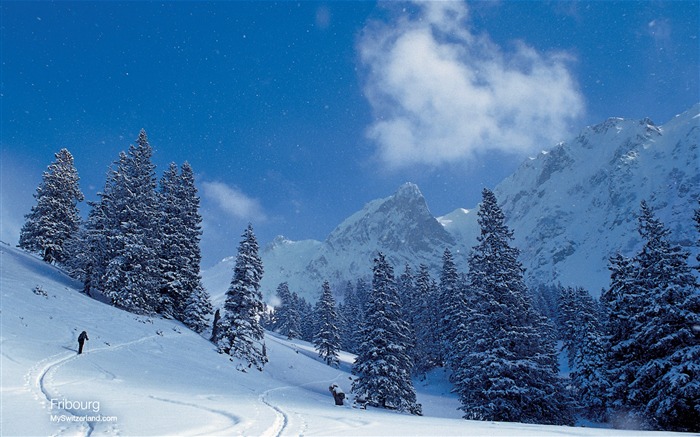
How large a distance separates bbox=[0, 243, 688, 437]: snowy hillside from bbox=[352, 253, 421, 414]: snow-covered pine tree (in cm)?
611

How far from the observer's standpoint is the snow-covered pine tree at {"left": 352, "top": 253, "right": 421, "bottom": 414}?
24.8m

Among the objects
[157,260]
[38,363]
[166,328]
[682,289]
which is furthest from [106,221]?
[682,289]

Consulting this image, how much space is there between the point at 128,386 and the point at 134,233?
21.0 m

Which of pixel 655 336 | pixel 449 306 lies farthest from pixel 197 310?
pixel 655 336

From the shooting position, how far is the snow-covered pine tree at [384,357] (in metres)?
24.8

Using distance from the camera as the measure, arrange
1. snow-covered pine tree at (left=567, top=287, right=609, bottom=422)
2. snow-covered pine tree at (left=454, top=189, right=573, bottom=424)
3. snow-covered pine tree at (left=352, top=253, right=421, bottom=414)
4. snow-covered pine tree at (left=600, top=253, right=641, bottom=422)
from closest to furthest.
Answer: snow-covered pine tree at (left=454, top=189, right=573, bottom=424), snow-covered pine tree at (left=600, top=253, right=641, bottom=422), snow-covered pine tree at (left=352, top=253, right=421, bottom=414), snow-covered pine tree at (left=567, top=287, right=609, bottom=422)

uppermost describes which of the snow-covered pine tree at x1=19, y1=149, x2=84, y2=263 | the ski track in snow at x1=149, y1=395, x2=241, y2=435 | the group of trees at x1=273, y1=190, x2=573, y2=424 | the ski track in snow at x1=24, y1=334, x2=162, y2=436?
the snow-covered pine tree at x1=19, y1=149, x2=84, y2=263

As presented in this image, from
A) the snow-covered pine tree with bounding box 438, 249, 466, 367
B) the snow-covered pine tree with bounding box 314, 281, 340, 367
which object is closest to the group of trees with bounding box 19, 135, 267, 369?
the snow-covered pine tree with bounding box 314, 281, 340, 367

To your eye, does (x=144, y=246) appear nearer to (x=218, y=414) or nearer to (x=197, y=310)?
(x=197, y=310)

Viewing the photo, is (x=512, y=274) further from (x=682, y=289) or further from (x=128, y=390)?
(x=128, y=390)

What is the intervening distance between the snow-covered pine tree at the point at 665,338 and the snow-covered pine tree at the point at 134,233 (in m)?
31.2

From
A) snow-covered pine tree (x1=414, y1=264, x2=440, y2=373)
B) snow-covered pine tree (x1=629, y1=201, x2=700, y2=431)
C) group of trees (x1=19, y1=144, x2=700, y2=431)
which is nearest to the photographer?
snow-covered pine tree (x1=629, y1=201, x2=700, y2=431)

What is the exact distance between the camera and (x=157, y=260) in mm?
30609

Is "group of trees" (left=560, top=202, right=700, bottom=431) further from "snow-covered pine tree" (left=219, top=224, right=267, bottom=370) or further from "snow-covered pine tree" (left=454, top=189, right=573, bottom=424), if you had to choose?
"snow-covered pine tree" (left=219, top=224, right=267, bottom=370)
